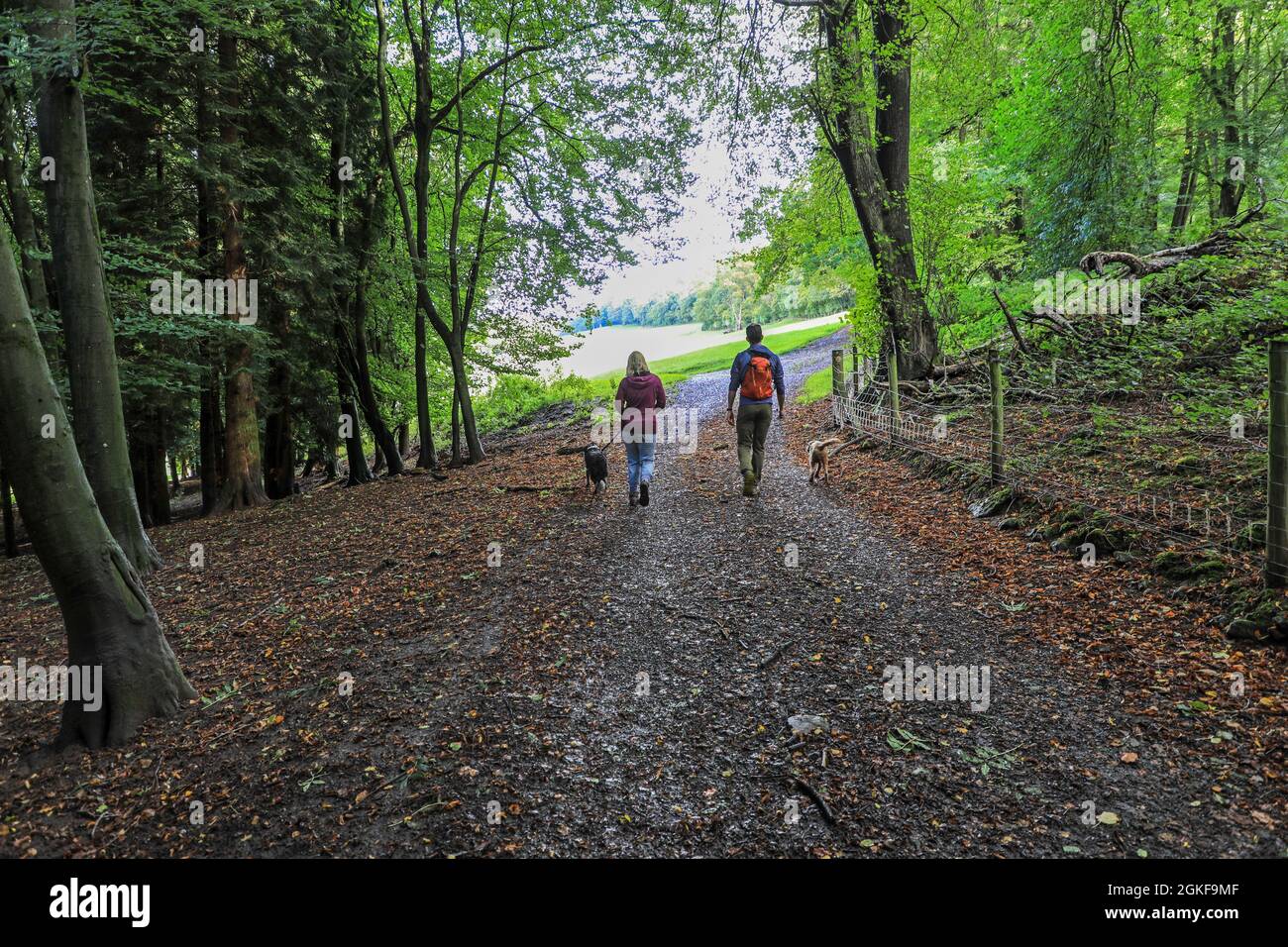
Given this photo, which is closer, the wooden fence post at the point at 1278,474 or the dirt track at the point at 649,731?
the dirt track at the point at 649,731

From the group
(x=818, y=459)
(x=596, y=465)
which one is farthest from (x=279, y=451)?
(x=818, y=459)

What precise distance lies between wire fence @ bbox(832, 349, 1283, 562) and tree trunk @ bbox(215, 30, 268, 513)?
1257 cm

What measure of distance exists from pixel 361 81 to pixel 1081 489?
16422 millimetres

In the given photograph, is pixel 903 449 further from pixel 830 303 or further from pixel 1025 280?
pixel 830 303

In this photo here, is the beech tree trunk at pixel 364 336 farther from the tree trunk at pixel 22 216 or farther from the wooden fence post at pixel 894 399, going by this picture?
the wooden fence post at pixel 894 399

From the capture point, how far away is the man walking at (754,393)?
27.4 ft

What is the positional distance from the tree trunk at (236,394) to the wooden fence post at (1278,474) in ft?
45.5

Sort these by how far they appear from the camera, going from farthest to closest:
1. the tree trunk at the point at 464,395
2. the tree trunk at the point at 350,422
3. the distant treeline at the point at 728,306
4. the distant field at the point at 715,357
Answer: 1. the distant treeline at the point at 728,306
2. the distant field at the point at 715,357
3. the tree trunk at the point at 464,395
4. the tree trunk at the point at 350,422

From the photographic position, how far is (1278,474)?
3.96 meters

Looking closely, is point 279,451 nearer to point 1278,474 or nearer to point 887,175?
point 887,175

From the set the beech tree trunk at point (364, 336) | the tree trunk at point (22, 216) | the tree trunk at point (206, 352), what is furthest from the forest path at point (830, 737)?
the beech tree trunk at point (364, 336)

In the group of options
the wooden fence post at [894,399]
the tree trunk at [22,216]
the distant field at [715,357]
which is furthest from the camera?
the distant field at [715,357]

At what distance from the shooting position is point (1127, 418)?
6.25m
